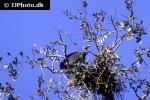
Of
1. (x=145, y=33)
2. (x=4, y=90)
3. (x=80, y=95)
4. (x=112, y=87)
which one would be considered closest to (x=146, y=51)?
(x=145, y=33)

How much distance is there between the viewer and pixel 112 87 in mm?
12555

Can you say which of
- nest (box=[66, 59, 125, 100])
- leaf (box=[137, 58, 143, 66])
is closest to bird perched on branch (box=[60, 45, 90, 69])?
nest (box=[66, 59, 125, 100])

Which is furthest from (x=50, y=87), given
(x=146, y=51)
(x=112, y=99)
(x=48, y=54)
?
(x=146, y=51)

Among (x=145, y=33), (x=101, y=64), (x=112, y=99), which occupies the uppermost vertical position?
(x=145, y=33)

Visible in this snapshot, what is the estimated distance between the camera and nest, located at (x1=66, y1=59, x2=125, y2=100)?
1242 cm

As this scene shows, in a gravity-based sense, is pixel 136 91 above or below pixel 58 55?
below

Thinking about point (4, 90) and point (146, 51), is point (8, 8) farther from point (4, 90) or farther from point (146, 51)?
point (146, 51)

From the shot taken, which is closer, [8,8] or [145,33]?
[145,33]

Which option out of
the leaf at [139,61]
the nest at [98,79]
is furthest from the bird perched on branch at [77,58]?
the leaf at [139,61]

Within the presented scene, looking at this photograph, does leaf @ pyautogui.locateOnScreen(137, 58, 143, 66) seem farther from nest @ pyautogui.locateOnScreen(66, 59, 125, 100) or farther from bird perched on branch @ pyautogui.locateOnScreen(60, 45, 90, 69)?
bird perched on branch @ pyautogui.locateOnScreen(60, 45, 90, 69)

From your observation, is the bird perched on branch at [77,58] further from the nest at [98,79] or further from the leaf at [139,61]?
the leaf at [139,61]

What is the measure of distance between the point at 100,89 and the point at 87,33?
1.50 meters

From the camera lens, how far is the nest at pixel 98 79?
12.4 metres

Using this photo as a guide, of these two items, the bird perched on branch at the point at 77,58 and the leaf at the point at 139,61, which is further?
the bird perched on branch at the point at 77,58
